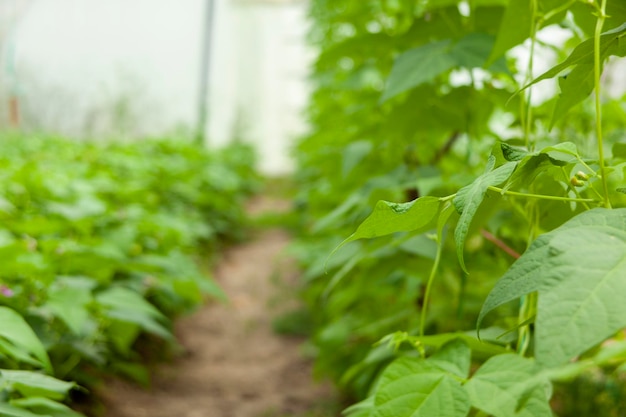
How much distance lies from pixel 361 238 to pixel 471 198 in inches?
23.1

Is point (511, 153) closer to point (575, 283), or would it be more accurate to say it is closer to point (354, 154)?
point (575, 283)

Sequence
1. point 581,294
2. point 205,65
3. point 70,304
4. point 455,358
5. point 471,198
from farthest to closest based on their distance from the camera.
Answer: point 205,65, point 70,304, point 455,358, point 471,198, point 581,294

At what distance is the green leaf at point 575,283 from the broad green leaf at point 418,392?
131mm

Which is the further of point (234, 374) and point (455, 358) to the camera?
Result: point (234, 374)

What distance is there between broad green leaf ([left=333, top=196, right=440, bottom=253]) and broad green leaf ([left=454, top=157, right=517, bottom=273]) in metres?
0.03

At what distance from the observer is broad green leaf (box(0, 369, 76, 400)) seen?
0.76 metres

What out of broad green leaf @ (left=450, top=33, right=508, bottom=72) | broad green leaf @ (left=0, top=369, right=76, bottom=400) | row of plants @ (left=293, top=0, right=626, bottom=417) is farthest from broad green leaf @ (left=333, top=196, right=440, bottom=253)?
broad green leaf @ (left=450, top=33, right=508, bottom=72)

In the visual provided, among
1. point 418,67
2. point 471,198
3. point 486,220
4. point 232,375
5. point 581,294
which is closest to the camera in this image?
point 581,294

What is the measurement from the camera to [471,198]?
52 cm

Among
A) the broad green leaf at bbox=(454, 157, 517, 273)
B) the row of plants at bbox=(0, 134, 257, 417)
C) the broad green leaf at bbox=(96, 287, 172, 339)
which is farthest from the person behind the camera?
the broad green leaf at bbox=(96, 287, 172, 339)

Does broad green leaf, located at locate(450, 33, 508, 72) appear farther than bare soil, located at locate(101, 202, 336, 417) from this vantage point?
No

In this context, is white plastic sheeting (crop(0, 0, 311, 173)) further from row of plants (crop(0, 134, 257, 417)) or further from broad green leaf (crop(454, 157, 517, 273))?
broad green leaf (crop(454, 157, 517, 273))

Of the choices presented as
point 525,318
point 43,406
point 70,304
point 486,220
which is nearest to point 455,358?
point 525,318

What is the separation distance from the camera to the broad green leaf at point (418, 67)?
1020mm
